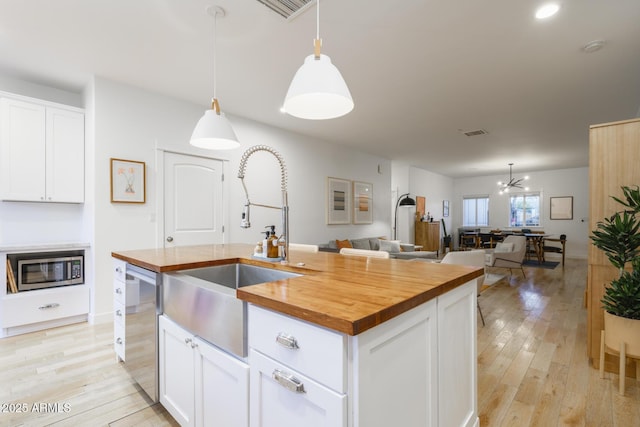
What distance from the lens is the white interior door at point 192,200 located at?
12.6ft

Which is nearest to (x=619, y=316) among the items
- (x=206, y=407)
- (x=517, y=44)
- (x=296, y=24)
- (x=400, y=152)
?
(x=517, y=44)

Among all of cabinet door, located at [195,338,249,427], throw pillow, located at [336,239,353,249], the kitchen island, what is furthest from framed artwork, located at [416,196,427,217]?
cabinet door, located at [195,338,249,427]

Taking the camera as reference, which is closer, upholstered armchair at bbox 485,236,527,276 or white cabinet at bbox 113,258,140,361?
white cabinet at bbox 113,258,140,361

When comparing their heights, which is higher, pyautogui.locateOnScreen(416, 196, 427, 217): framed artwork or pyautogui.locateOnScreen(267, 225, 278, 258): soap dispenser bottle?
Result: pyautogui.locateOnScreen(416, 196, 427, 217): framed artwork

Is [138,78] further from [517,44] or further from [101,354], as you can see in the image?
[517,44]

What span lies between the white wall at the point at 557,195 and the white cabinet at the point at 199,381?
10119 mm

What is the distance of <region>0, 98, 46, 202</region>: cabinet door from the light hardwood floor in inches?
59.3

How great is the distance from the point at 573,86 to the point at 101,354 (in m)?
5.60

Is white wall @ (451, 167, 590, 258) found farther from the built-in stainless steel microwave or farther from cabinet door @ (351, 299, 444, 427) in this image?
the built-in stainless steel microwave

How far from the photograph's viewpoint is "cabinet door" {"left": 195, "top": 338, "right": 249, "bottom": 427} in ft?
3.91

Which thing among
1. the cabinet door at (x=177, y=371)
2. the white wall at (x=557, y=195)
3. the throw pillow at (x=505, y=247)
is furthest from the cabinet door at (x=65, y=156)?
the white wall at (x=557, y=195)

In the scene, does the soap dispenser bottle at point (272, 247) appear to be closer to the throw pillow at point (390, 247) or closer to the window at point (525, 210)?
the throw pillow at point (390, 247)

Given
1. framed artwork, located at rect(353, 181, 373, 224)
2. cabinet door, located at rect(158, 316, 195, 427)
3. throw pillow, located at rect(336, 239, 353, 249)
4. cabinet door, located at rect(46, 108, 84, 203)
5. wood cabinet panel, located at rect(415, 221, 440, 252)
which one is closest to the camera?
cabinet door, located at rect(158, 316, 195, 427)

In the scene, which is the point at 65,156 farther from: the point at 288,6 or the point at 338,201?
the point at 338,201
